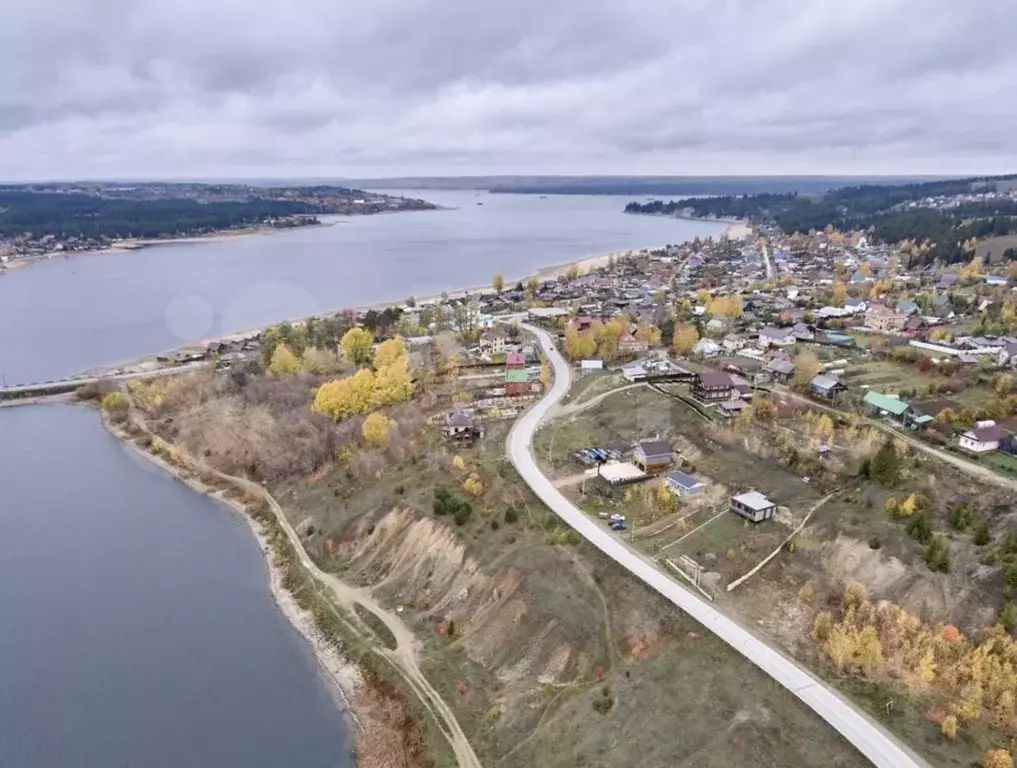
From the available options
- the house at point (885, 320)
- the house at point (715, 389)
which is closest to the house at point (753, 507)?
the house at point (715, 389)

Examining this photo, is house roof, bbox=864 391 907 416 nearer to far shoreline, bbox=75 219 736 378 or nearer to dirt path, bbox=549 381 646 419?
dirt path, bbox=549 381 646 419

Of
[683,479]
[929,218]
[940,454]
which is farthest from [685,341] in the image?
[929,218]

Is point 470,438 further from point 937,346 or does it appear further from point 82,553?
point 937,346

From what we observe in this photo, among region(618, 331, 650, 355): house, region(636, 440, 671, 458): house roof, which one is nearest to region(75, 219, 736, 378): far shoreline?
region(618, 331, 650, 355): house

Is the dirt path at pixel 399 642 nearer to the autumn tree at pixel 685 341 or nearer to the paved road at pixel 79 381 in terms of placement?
the paved road at pixel 79 381

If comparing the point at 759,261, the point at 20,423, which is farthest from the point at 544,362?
the point at 759,261
